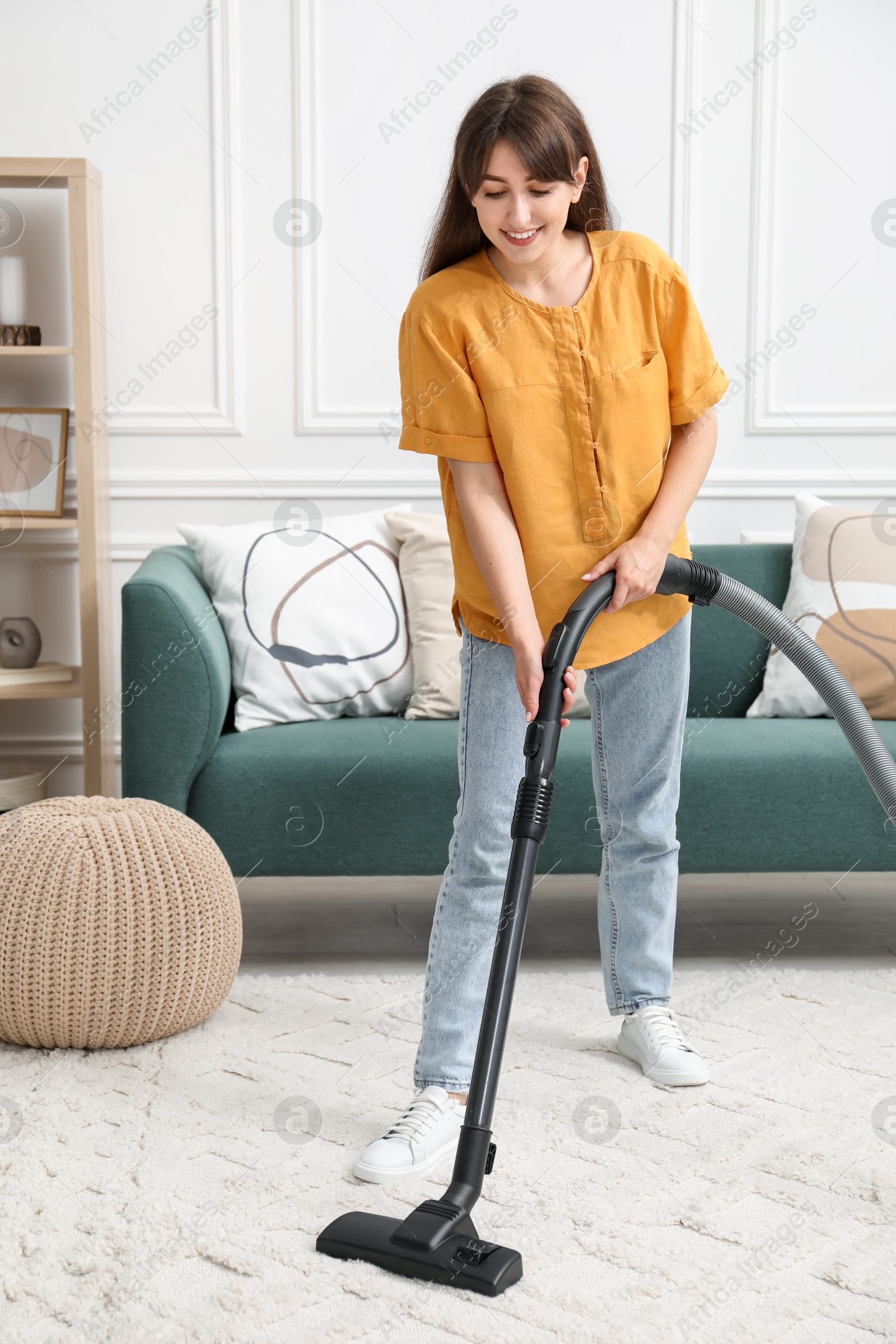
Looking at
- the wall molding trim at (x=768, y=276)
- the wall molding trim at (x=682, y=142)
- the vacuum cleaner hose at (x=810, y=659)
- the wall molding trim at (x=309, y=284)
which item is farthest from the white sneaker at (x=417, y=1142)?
the wall molding trim at (x=682, y=142)

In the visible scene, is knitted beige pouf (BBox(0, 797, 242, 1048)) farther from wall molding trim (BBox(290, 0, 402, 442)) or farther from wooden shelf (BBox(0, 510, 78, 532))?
wall molding trim (BBox(290, 0, 402, 442))

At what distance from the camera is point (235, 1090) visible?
161cm

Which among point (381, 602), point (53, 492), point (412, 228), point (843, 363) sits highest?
point (412, 228)

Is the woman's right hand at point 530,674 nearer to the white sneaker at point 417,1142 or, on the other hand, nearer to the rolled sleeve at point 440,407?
the rolled sleeve at point 440,407

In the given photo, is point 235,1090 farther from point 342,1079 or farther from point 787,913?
point 787,913

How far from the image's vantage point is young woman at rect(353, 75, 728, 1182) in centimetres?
136

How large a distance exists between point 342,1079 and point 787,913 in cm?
122

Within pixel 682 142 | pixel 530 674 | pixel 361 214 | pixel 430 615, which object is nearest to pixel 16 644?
pixel 430 615

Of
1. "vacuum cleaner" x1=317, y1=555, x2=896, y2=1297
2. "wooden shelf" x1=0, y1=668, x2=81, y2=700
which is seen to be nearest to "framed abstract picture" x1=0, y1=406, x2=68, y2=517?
"wooden shelf" x1=0, y1=668, x2=81, y2=700

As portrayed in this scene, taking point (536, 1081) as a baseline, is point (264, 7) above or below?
above

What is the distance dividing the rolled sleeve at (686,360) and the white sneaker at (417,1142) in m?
0.94

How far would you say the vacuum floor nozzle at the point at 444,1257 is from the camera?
1.14 m

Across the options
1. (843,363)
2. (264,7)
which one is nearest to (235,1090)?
(843,363)

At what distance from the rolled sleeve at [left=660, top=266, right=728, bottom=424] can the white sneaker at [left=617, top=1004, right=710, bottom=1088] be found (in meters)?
0.88
